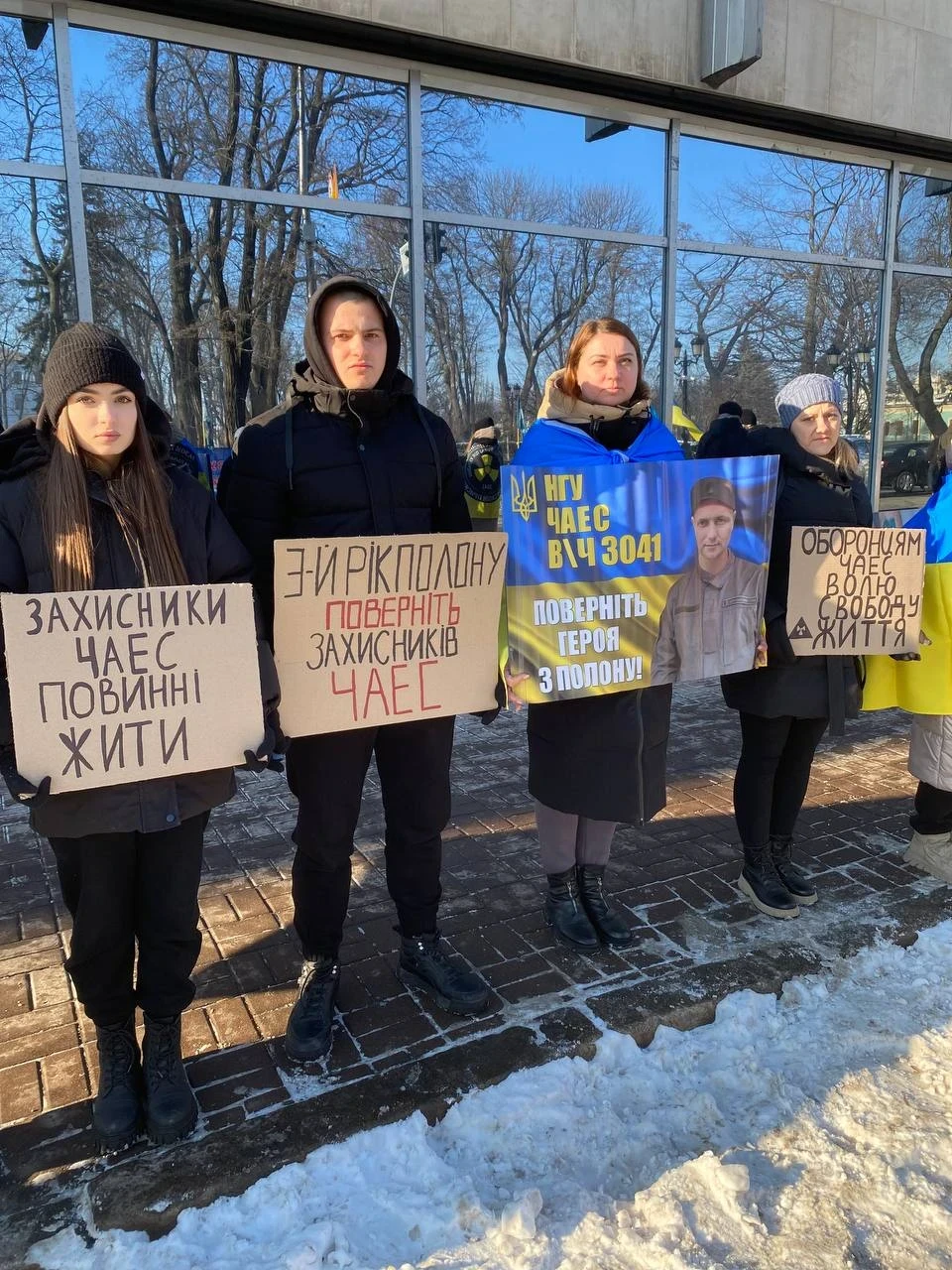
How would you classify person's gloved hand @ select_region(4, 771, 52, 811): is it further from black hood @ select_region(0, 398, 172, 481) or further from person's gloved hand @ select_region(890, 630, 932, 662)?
person's gloved hand @ select_region(890, 630, 932, 662)

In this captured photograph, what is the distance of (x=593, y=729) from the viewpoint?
319 centimetres

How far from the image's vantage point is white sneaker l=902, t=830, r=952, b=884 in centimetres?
399

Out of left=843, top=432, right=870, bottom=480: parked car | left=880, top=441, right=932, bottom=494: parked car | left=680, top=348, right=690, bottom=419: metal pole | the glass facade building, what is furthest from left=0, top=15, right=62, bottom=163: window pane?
left=880, top=441, right=932, bottom=494: parked car

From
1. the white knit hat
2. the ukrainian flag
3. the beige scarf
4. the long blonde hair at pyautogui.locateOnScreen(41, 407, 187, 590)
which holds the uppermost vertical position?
the white knit hat

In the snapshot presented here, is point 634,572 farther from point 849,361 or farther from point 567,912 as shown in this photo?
point 849,361

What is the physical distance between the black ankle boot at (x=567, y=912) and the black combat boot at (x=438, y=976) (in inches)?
18.2

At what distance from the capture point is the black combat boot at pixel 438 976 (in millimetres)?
2998

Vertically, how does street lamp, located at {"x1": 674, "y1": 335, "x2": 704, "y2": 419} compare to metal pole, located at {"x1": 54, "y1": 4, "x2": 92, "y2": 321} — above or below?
below

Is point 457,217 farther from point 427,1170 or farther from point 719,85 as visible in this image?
point 427,1170

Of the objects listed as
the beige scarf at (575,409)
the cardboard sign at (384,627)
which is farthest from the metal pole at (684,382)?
the cardboard sign at (384,627)

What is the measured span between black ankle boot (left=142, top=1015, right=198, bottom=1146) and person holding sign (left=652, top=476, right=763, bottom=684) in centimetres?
190

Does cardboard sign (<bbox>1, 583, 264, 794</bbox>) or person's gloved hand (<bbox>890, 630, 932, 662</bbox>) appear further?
person's gloved hand (<bbox>890, 630, 932, 662</bbox>)

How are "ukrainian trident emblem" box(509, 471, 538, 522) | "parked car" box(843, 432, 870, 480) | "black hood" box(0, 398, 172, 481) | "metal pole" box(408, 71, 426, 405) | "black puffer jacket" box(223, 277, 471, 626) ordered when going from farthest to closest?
"parked car" box(843, 432, 870, 480) → "metal pole" box(408, 71, 426, 405) → "ukrainian trident emblem" box(509, 471, 538, 522) → "black puffer jacket" box(223, 277, 471, 626) → "black hood" box(0, 398, 172, 481)

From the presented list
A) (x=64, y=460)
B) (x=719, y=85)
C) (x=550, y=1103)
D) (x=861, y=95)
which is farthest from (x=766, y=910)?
(x=861, y=95)
